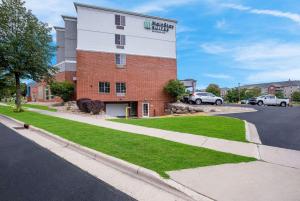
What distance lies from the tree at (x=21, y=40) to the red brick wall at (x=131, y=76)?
6.69 m

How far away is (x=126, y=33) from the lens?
34406 millimetres

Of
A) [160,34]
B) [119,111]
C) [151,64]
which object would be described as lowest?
[119,111]

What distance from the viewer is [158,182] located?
5.31 metres

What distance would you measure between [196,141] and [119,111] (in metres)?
26.5

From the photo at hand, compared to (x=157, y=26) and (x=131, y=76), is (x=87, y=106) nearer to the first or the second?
(x=131, y=76)

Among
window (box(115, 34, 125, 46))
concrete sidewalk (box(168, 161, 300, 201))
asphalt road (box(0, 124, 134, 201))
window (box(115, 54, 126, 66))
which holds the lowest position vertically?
asphalt road (box(0, 124, 134, 201))

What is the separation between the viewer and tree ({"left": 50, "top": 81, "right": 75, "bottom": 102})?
32031 mm

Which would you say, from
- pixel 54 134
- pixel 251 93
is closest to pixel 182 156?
pixel 54 134

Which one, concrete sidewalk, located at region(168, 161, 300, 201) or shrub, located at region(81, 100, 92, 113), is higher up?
shrub, located at region(81, 100, 92, 113)

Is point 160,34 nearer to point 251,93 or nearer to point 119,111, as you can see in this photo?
point 119,111

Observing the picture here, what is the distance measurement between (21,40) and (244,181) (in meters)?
24.1

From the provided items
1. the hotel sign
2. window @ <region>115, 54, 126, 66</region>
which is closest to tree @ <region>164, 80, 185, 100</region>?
window @ <region>115, 54, 126, 66</region>

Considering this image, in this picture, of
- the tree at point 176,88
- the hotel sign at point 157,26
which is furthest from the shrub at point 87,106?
the hotel sign at point 157,26

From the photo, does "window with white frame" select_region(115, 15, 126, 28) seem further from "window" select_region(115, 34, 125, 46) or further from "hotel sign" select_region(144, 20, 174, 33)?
"hotel sign" select_region(144, 20, 174, 33)
